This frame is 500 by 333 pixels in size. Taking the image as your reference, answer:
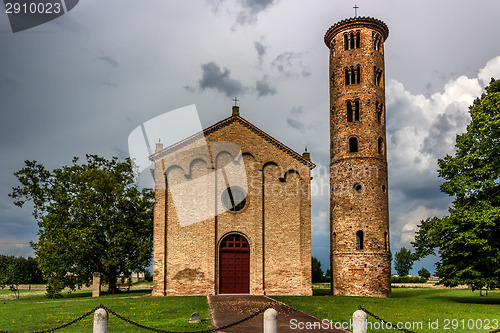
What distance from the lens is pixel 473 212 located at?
23516 millimetres

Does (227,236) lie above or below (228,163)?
below

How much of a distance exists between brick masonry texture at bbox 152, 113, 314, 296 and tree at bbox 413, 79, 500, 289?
7.68 metres

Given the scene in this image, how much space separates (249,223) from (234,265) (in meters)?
2.77

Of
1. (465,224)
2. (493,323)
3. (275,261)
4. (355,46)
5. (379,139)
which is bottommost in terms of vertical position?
(493,323)

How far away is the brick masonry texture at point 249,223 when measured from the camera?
25906mm

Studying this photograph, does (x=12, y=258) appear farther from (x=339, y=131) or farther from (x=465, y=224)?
(x=465, y=224)

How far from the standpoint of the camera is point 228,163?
2750 cm

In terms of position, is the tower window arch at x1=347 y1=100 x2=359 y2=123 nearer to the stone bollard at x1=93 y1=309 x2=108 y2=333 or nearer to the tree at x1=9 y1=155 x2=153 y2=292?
the tree at x1=9 y1=155 x2=153 y2=292

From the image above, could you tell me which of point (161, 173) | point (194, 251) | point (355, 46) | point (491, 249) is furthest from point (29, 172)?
point (491, 249)

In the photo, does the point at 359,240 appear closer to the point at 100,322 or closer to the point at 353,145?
the point at 353,145

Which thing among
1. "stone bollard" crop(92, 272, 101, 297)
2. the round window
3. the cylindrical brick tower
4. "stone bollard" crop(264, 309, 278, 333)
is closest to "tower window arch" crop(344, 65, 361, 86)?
the cylindrical brick tower

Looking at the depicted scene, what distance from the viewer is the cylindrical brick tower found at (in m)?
27.8

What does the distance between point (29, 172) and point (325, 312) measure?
27613 millimetres

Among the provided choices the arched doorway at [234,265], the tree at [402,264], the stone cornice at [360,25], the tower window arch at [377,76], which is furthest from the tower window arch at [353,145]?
the tree at [402,264]
